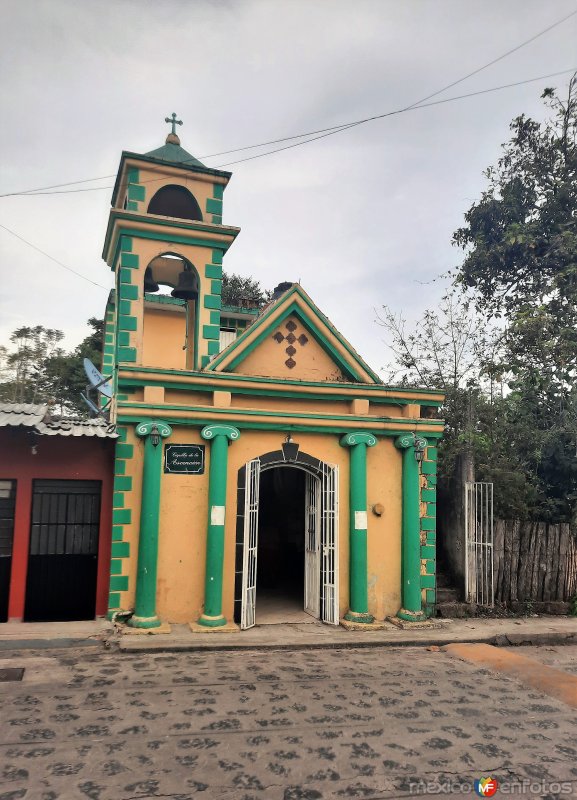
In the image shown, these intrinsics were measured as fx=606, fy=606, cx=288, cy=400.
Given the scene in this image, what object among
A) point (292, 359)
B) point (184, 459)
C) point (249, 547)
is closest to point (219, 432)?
point (184, 459)

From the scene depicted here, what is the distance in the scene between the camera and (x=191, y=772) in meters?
4.73

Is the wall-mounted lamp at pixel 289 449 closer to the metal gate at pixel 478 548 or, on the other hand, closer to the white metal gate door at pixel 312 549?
the white metal gate door at pixel 312 549

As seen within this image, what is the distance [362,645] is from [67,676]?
4204 millimetres

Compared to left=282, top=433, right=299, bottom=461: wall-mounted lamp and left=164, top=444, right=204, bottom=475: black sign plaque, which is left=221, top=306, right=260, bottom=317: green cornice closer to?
left=282, top=433, right=299, bottom=461: wall-mounted lamp

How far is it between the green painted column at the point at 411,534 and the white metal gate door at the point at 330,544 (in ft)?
3.97

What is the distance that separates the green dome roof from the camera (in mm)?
10750

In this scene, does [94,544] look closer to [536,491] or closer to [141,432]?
[141,432]

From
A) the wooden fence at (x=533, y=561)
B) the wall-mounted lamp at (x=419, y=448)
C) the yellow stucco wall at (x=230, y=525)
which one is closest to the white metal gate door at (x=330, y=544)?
the yellow stucco wall at (x=230, y=525)

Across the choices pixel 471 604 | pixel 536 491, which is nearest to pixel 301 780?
pixel 471 604

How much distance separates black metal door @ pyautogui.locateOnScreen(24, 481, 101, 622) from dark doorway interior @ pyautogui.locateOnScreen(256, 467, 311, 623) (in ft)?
14.2

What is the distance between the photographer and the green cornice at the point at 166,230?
397 inches

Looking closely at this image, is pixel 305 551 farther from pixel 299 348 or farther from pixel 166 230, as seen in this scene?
pixel 166 230

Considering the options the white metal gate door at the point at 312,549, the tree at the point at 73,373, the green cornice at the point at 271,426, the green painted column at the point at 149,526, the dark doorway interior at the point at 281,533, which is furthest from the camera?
the tree at the point at 73,373

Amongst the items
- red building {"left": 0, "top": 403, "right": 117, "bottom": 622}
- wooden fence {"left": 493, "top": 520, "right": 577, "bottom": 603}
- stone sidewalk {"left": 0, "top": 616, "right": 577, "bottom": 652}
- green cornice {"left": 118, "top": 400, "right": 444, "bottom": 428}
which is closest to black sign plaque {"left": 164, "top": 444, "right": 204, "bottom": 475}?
green cornice {"left": 118, "top": 400, "right": 444, "bottom": 428}
